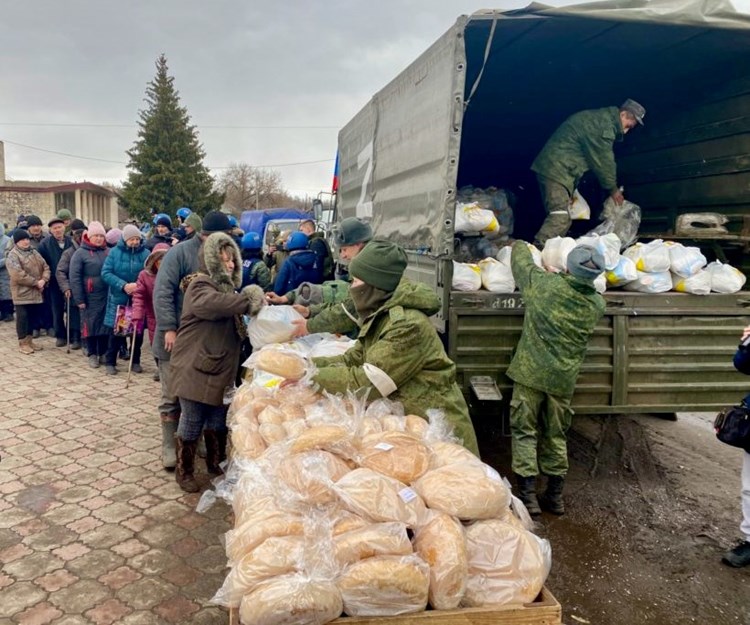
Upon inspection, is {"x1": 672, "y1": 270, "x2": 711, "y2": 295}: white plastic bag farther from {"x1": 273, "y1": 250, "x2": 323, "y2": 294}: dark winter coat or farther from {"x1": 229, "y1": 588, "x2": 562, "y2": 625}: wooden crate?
{"x1": 273, "y1": 250, "x2": 323, "y2": 294}: dark winter coat

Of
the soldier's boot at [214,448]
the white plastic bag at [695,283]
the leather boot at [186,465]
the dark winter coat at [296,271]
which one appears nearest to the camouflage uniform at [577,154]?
the white plastic bag at [695,283]

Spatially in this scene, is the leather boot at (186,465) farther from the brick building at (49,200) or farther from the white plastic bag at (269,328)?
the brick building at (49,200)

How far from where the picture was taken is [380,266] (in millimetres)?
2787

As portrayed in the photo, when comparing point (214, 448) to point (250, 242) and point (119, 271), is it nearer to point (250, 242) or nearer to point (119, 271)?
point (250, 242)

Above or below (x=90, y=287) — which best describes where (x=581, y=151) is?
above

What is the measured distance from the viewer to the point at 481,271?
13.4 ft

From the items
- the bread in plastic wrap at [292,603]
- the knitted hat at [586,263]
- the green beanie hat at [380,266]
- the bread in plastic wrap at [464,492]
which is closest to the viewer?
the bread in plastic wrap at [292,603]

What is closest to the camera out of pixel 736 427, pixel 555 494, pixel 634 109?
pixel 736 427

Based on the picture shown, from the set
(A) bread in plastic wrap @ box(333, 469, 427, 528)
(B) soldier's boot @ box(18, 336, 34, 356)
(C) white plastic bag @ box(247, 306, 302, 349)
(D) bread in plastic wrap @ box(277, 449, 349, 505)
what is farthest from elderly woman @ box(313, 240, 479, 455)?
(B) soldier's boot @ box(18, 336, 34, 356)

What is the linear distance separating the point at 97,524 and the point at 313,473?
2377 mm

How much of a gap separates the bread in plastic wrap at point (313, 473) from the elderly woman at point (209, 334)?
73.3 inches

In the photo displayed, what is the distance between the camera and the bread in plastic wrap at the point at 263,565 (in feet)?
5.39

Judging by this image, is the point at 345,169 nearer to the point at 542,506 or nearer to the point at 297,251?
the point at 297,251

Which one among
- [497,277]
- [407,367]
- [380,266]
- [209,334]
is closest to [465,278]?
[497,277]
